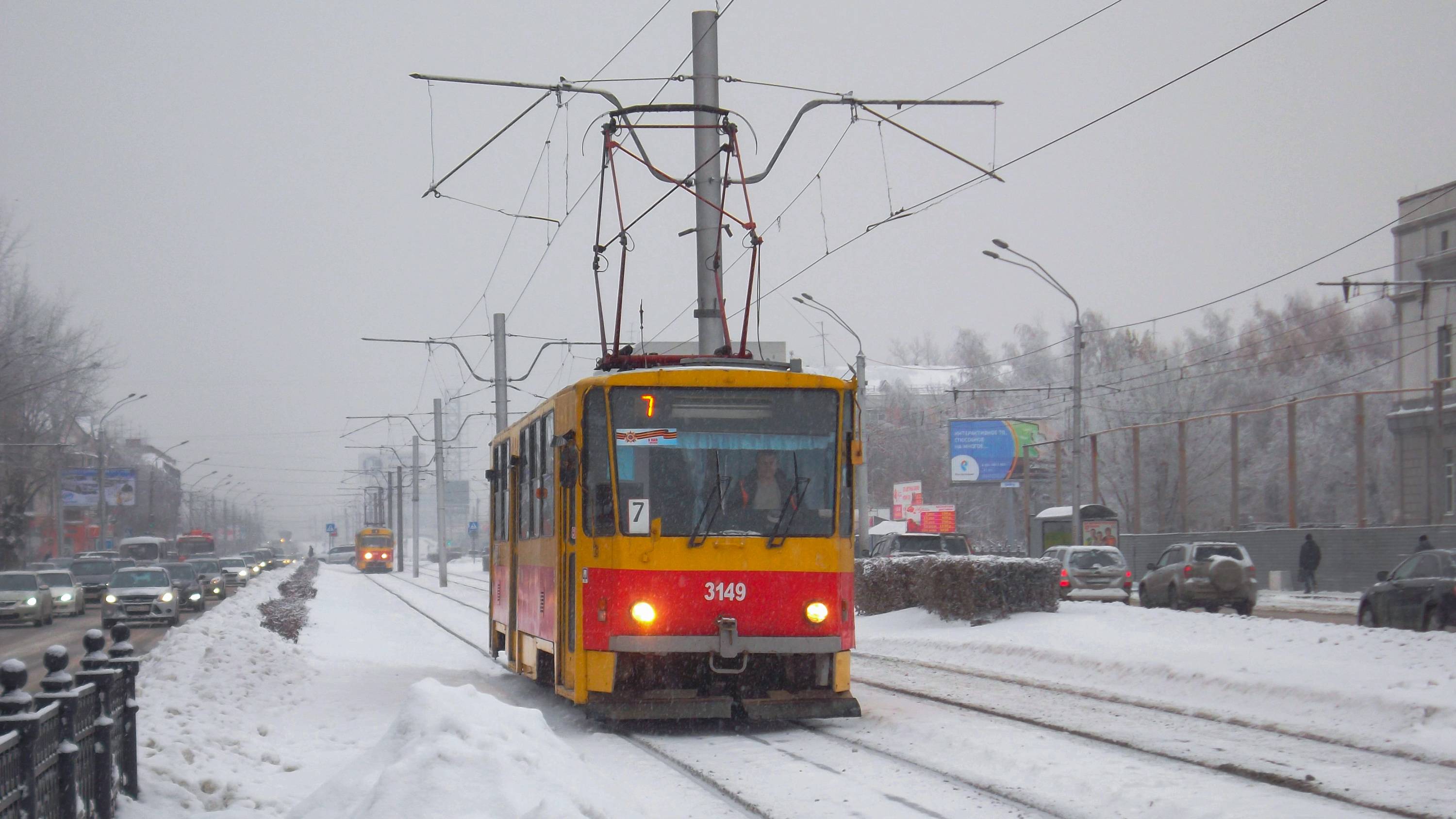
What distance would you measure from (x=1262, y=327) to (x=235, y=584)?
2163 inches

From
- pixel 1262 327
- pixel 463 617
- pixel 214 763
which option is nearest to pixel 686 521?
pixel 214 763

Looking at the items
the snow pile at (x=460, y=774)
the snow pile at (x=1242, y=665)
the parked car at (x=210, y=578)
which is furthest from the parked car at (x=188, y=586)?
the snow pile at (x=460, y=774)

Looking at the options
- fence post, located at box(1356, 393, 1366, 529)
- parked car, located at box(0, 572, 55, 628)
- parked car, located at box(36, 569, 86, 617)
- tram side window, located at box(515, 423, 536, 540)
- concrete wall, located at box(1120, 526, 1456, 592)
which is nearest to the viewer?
tram side window, located at box(515, 423, 536, 540)

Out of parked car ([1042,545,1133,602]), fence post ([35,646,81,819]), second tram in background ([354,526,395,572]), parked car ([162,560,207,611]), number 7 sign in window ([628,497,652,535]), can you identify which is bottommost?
second tram in background ([354,526,395,572])

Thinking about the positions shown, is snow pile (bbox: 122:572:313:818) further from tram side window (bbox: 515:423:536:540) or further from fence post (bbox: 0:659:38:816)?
tram side window (bbox: 515:423:536:540)

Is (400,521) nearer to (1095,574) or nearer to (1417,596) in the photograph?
(1095,574)

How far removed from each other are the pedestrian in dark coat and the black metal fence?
120ft

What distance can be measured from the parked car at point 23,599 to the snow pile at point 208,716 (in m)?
17.7

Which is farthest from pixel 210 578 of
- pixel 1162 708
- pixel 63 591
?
pixel 1162 708

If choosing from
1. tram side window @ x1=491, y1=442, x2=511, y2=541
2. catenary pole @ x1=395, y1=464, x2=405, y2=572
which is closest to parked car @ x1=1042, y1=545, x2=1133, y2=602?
tram side window @ x1=491, y1=442, x2=511, y2=541

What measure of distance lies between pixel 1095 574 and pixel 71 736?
27937 millimetres

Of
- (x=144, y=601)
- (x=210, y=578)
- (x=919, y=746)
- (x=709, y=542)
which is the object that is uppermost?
(x=709, y=542)

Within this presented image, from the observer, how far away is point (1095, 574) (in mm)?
32469

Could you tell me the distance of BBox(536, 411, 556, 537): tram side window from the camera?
13.5 metres
